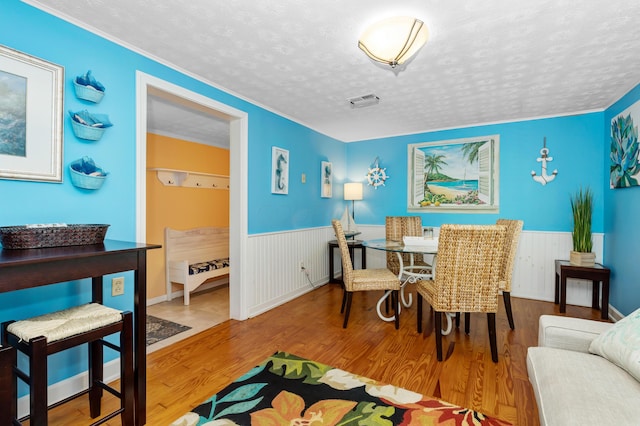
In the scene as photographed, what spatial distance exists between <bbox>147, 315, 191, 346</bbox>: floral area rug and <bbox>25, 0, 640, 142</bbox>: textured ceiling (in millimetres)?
2241

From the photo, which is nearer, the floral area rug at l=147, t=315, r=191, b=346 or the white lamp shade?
the floral area rug at l=147, t=315, r=191, b=346

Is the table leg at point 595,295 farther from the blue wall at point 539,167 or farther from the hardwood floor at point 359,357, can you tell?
the blue wall at point 539,167

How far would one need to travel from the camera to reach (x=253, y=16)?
5.67 feet

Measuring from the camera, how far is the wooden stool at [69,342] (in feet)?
3.88

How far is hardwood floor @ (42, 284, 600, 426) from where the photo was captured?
176 cm

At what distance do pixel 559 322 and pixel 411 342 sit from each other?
1.19 metres

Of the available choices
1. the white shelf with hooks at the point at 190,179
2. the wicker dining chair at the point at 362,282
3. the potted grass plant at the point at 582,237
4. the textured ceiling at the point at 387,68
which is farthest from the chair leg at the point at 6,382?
the potted grass plant at the point at 582,237

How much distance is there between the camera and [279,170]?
3.47 meters

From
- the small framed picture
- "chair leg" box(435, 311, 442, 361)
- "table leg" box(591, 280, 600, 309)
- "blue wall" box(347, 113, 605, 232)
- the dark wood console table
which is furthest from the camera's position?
the small framed picture

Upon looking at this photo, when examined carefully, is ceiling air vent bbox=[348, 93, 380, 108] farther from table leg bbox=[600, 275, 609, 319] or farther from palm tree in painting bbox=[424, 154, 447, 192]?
table leg bbox=[600, 275, 609, 319]

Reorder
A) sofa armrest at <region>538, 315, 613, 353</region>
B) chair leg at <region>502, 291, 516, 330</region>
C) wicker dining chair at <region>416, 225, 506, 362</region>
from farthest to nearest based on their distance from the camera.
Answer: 1. chair leg at <region>502, 291, 516, 330</region>
2. wicker dining chair at <region>416, 225, 506, 362</region>
3. sofa armrest at <region>538, 315, 613, 353</region>

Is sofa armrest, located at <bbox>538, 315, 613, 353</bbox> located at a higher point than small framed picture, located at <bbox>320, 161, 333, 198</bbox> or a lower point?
lower

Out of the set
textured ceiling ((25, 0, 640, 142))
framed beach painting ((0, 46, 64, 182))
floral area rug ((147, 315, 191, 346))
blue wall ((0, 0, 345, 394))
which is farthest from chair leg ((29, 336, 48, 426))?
textured ceiling ((25, 0, 640, 142))

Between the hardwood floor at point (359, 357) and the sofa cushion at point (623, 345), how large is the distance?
0.57 m
